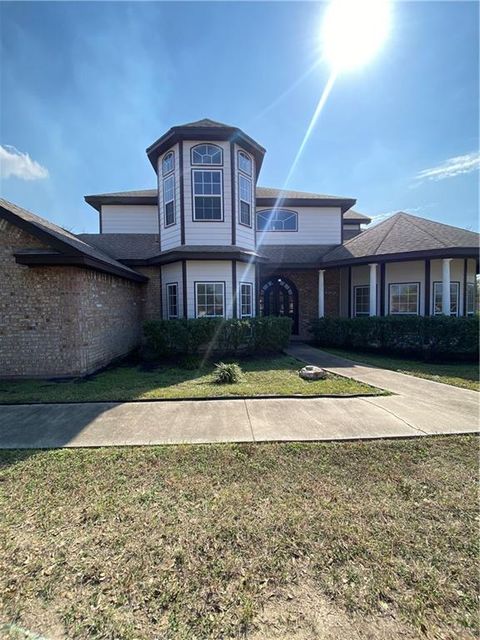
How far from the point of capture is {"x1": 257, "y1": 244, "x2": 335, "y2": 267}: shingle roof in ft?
46.0

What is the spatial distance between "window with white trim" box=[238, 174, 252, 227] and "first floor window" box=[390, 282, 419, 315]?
7124mm

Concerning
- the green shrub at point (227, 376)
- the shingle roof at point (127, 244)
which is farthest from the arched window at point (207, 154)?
the green shrub at point (227, 376)

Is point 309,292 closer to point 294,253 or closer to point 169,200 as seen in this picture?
point 294,253

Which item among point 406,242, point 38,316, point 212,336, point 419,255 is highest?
point 406,242

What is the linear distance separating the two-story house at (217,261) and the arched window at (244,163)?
0.04 m

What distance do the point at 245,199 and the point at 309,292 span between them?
6.00 metres

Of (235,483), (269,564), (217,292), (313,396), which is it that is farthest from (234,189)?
(269,564)

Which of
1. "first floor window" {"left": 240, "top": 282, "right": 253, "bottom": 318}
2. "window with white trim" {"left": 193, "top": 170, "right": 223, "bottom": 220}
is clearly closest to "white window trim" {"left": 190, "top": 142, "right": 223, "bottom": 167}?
Result: "window with white trim" {"left": 193, "top": 170, "right": 223, "bottom": 220}

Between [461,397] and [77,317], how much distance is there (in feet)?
29.7

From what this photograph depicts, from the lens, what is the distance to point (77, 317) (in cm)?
769

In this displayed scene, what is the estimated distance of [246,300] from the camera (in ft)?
38.6

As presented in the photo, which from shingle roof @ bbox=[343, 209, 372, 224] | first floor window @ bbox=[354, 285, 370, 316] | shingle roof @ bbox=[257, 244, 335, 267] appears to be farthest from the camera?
Answer: shingle roof @ bbox=[343, 209, 372, 224]

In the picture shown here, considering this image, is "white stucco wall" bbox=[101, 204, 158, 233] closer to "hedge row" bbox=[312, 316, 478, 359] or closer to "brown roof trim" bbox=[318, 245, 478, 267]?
"brown roof trim" bbox=[318, 245, 478, 267]

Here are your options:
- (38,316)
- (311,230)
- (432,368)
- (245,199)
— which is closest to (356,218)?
(311,230)
